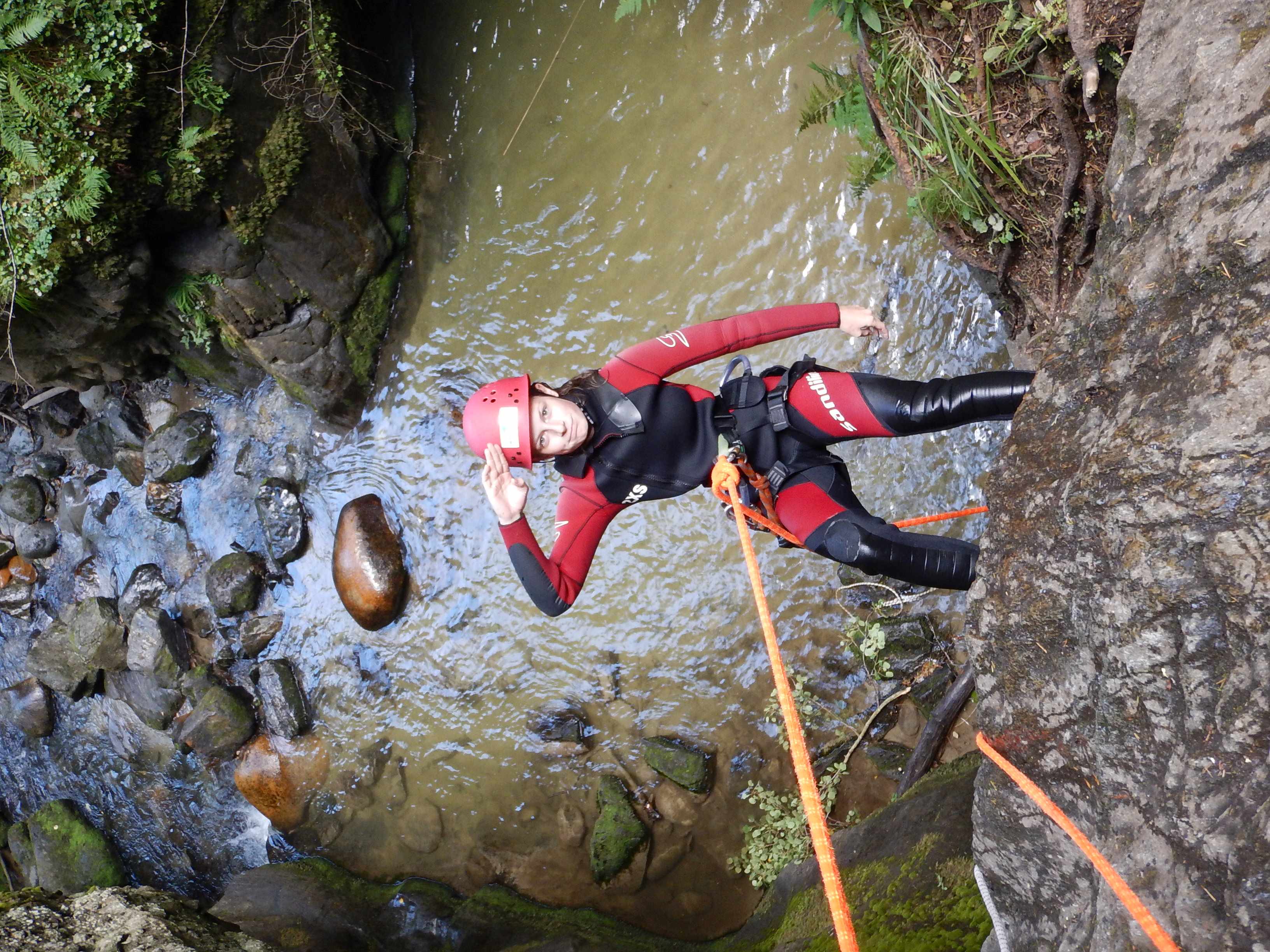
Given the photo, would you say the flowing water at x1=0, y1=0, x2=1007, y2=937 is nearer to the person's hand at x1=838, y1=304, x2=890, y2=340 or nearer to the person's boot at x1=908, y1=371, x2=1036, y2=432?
the person's hand at x1=838, y1=304, x2=890, y2=340

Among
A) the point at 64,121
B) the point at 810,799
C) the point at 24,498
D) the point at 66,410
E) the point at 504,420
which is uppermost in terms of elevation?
the point at 64,121

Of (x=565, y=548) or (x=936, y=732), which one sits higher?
(x=565, y=548)

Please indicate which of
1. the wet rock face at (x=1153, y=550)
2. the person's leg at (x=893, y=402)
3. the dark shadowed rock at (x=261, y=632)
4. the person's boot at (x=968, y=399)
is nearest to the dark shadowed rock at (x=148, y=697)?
the dark shadowed rock at (x=261, y=632)

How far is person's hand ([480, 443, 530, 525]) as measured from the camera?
121 inches

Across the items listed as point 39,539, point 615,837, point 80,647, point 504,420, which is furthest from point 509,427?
point 39,539

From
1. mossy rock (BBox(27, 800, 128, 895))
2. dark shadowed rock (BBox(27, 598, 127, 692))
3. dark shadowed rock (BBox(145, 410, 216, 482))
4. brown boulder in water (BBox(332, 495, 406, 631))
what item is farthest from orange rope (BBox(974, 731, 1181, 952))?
mossy rock (BBox(27, 800, 128, 895))

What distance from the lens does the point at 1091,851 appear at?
172 centimetres

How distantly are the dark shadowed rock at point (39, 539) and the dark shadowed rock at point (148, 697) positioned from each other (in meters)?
1.59

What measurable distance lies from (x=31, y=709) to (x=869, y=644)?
24.6ft

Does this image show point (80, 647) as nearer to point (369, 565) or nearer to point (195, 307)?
point (369, 565)

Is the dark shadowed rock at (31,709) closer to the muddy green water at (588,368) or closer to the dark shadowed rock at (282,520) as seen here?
the muddy green water at (588,368)

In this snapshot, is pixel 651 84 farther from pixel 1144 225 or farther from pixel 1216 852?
pixel 1216 852

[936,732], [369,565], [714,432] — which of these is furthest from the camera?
[369,565]

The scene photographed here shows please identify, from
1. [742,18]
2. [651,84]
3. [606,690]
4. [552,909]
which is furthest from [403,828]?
[742,18]
